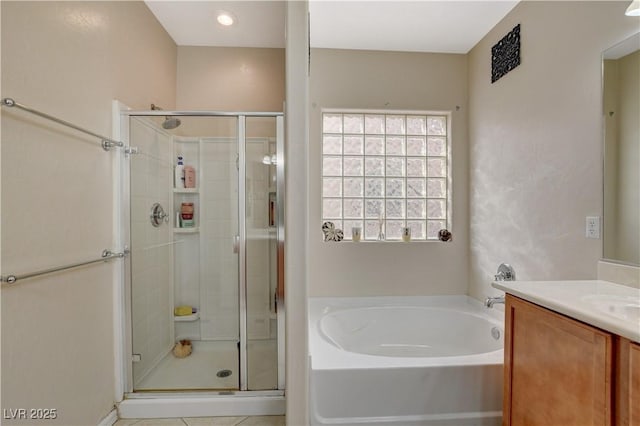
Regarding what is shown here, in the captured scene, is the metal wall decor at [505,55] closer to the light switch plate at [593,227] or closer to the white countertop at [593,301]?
the light switch plate at [593,227]

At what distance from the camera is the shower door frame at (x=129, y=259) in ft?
5.98

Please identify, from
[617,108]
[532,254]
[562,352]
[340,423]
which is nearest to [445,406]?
[340,423]

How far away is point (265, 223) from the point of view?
2.03 metres

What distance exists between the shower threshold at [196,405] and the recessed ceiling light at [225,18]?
8.69ft

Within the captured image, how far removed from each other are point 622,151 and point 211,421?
2.55m

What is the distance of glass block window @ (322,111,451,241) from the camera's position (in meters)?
2.66

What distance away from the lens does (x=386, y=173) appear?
2.68 meters

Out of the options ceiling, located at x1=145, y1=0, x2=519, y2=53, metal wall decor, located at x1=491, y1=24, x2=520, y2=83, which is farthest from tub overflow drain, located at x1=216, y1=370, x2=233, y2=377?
metal wall decor, located at x1=491, y1=24, x2=520, y2=83

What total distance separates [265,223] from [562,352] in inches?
63.2

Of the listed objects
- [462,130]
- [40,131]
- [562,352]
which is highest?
[462,130]

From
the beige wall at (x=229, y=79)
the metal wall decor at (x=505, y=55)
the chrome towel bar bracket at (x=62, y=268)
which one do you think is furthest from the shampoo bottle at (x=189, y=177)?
the metal wall decor at (x=505, y=55)

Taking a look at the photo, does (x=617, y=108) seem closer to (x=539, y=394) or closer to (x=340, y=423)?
(x=539, y=394)

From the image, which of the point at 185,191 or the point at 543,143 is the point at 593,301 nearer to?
the point at 543,143

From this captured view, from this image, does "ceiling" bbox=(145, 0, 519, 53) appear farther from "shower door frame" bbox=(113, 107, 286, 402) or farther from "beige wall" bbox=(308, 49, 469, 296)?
"shower door frame" bbox=(113, 107, 286, 402)
